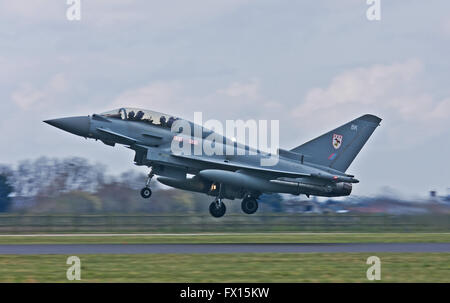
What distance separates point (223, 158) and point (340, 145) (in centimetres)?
517

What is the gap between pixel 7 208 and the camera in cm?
4859

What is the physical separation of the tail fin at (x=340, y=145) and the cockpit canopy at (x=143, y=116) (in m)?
5.83

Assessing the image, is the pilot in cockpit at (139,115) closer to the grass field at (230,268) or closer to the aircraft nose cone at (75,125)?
the aircraft nose cone at (75,125)

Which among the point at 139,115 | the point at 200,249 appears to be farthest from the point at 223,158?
the point at 200,249

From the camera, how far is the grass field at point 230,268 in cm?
1647

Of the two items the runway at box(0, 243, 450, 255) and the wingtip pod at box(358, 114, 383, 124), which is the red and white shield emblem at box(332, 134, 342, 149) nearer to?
the wingtip pod at box(358, 114, 383, 124)

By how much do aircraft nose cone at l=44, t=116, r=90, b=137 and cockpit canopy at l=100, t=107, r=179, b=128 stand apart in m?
0.87

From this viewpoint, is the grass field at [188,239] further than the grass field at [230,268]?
Yes

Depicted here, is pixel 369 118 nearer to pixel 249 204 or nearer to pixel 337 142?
pixel 337 142

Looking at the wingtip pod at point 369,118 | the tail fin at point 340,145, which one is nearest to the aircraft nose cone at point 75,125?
the tail fin at point 340,145

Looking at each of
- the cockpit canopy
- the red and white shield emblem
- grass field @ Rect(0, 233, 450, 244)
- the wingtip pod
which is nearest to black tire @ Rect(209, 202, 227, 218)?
grass field @ Rect(0, 233, 450, 244)

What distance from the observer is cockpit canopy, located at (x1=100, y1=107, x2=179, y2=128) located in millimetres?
29745
